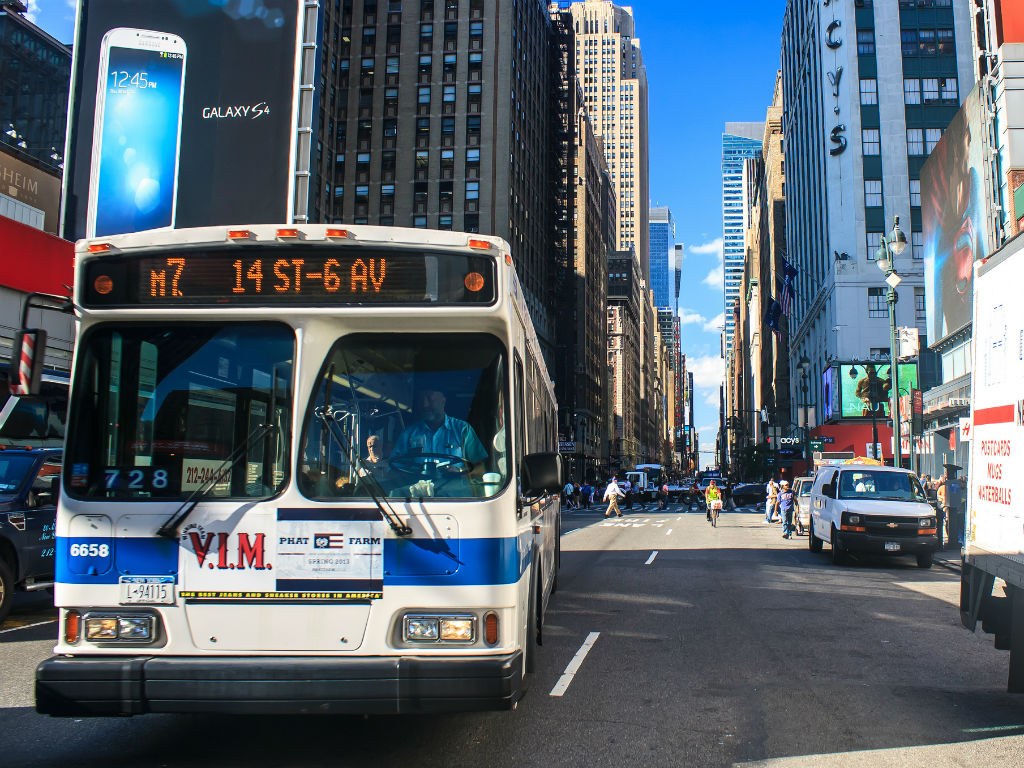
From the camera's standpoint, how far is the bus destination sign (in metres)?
4.88

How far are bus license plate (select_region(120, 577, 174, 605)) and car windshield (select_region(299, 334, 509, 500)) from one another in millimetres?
901

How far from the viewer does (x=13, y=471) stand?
31.6 ft

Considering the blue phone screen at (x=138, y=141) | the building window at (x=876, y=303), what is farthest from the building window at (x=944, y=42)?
the blue phone screen at (x=138, y=141)

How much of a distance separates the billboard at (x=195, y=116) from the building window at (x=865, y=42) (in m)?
57.0

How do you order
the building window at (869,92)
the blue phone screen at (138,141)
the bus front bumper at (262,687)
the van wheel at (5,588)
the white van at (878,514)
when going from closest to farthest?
the bus front bumper at (262,687) → the van wheel at (5,588) → the white van at (878,514) → the blue phone screen at (138,141) → the building window at (869,92)

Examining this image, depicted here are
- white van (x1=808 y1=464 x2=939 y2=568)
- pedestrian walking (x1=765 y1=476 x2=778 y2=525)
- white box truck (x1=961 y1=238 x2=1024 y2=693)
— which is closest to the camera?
white box truck (x1=961 y1=238 x2=1024 y2=693)

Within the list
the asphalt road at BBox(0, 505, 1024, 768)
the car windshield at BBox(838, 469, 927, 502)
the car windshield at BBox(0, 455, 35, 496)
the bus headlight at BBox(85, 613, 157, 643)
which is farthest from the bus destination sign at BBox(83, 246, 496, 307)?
the car windshield at BBox(838, 469, 927, 502)

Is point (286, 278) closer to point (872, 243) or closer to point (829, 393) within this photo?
point (829, 393)

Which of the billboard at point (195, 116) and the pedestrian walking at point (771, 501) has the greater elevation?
the billboard at point (195, 116)

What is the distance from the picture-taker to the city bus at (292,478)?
4414 millimetres

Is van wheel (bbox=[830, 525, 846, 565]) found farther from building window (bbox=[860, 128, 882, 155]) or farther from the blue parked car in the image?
building window (bbox=[860, 128, 882, 155])

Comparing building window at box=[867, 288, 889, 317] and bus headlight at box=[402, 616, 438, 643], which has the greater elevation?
building window at box=[867, 288, 889, 317]

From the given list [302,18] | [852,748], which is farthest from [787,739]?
[302,18]

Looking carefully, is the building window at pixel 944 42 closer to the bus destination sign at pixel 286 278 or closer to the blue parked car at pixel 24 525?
the blue parked car at pixel 24 525
